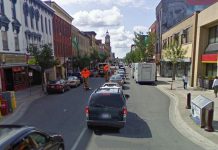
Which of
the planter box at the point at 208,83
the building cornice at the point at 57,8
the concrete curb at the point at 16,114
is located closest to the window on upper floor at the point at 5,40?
the concrete curb at the point at 16,114

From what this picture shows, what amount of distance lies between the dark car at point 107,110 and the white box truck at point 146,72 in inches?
849

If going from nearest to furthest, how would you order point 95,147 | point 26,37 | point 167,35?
point 95,147 < point 26,37 < point 167,35

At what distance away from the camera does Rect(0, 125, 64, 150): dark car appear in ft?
14.5

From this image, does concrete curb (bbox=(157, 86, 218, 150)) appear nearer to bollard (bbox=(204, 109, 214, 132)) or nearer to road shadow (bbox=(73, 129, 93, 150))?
bollard (bbox=(204, 109, 214, 132))

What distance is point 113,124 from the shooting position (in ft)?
32.0

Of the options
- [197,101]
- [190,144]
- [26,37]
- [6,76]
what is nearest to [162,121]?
[197,101]

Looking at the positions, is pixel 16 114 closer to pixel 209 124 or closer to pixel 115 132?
pixel 115 132

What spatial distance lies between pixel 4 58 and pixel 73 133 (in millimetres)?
15760

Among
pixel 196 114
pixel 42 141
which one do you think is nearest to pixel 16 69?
pixel 196 114

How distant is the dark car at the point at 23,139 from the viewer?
442cm

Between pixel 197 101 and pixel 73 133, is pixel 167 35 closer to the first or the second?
pixel 197 101

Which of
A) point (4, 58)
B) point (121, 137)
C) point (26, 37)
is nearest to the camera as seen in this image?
point (121, 137)

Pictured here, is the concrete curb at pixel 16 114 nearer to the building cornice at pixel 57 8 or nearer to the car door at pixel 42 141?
the car door at pixel 42 141

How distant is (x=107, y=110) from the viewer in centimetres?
973
